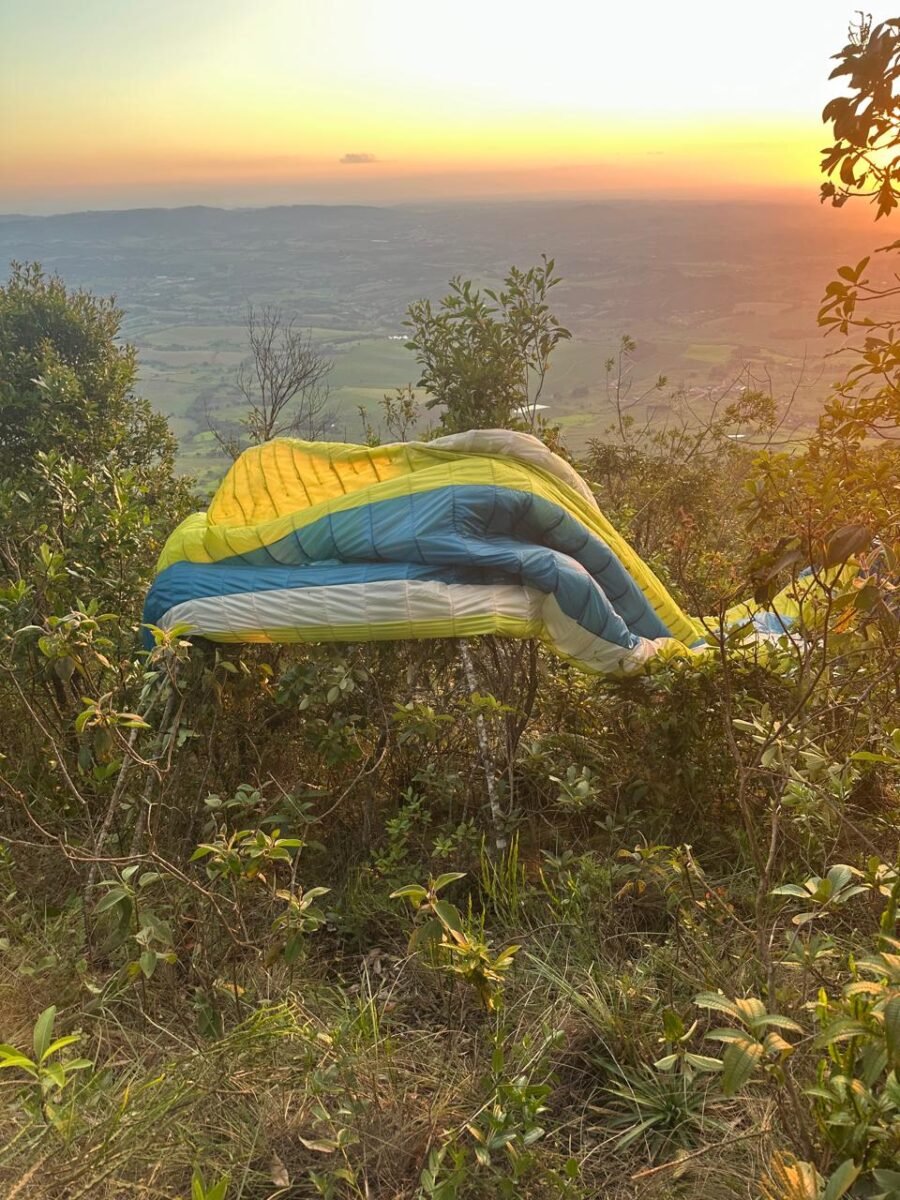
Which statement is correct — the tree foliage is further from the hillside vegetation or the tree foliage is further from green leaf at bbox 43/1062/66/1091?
green leaf at bbox 43/1062/66/1091

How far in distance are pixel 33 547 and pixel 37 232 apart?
137 feet

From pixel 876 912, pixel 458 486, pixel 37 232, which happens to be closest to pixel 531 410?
pixel 458 486

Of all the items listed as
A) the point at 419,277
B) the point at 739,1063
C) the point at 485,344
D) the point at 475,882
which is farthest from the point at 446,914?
the point at 419,277

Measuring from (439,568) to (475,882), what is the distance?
3.91ft

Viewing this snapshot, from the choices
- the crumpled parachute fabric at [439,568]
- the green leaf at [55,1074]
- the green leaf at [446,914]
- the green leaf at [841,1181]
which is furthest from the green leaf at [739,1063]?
the crumpled parachute fabric at [439,568]

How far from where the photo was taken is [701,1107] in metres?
1.69

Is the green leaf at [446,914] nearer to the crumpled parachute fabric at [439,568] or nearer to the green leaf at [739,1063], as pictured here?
the green leaf at [739,1063]

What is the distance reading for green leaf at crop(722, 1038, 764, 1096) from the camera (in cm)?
108

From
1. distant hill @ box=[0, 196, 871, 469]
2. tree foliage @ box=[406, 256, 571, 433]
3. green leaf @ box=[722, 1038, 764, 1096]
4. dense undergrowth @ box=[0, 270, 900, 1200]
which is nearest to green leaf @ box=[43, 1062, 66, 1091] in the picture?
dense undergrowth @ box=[0, 270, 900, 1200]

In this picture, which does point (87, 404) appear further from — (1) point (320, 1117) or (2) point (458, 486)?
(1) point (320, 1117)

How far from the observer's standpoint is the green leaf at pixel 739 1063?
3.55ft

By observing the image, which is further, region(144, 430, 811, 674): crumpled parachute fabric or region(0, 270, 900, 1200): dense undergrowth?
region(144, 430, 811, 674): crumpled parachute fabric

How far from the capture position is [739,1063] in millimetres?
1103

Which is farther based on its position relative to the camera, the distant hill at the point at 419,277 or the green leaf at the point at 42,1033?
the distant hill at the point at 419,277
